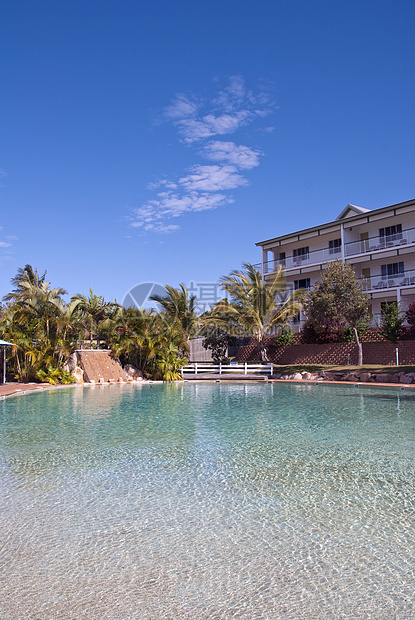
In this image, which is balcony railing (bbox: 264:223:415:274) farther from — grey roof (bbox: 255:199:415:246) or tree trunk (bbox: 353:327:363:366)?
tree trunk (bbox: 353:327:363:366)

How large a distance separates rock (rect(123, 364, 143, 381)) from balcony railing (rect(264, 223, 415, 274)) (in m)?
15.6

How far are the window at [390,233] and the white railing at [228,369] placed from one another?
42.7 ft

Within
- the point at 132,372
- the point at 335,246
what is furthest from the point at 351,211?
the point at 132,372

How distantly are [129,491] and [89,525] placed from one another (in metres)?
1.02

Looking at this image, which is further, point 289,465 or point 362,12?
point 362,12

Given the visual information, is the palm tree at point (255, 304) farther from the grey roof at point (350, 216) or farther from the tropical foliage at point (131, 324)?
the grey roof at point (350, 216)

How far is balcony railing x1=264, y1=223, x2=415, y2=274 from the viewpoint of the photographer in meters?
29.0

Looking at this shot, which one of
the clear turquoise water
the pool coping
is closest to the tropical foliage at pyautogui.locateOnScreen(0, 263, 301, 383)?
the pool coping

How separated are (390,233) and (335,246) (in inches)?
163

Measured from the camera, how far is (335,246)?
108 ft

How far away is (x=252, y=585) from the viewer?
9.53 feet

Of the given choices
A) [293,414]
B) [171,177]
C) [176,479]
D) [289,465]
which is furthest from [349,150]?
[176,479]

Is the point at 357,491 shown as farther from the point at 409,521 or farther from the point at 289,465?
the point at 289,465

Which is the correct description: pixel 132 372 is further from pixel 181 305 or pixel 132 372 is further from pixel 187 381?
pixel 181 305
